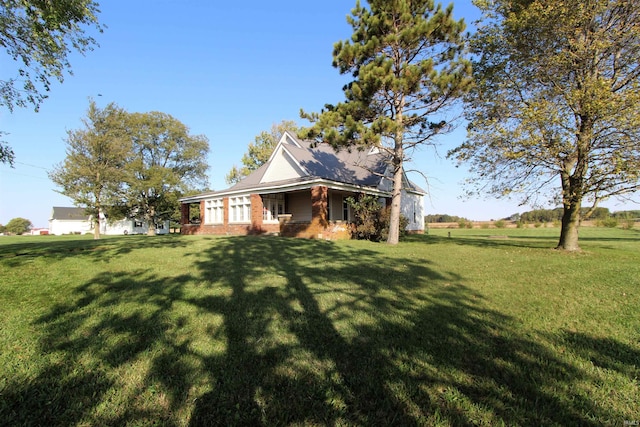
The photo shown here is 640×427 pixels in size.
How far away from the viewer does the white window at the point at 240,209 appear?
21.0 metres

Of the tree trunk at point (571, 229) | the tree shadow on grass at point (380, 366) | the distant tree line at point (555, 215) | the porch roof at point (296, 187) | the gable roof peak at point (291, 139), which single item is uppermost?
Answer: the gable roof peak at point (291, 139)

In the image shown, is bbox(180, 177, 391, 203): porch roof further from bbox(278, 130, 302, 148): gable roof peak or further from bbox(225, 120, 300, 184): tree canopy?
bbox(225, 120, 300, 184): tree canopy

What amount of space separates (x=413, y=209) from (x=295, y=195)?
11.1 m

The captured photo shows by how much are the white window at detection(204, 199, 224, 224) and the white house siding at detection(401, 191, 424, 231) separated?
14140 millimetres

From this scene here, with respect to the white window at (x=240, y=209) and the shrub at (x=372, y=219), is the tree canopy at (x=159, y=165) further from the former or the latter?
the shrub at (x=372, y=219)

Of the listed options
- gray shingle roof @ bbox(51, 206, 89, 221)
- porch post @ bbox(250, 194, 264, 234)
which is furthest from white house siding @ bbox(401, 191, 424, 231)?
gray shingle roof @ bbox(51, 206, 89, 221)

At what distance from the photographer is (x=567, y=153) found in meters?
10.5

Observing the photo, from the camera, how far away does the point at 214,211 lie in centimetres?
2372

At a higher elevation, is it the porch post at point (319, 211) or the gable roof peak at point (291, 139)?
the gable roof peak at point (291, 139)

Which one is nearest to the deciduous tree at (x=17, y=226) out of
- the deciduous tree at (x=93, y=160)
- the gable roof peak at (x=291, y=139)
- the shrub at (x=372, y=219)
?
the deciduous tree at (x=93, y=160)

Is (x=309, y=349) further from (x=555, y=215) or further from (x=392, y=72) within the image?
(x=555, y=215)

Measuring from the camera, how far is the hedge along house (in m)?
17.1

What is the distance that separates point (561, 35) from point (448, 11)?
4123 mm

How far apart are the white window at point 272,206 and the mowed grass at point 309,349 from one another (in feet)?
46.3
